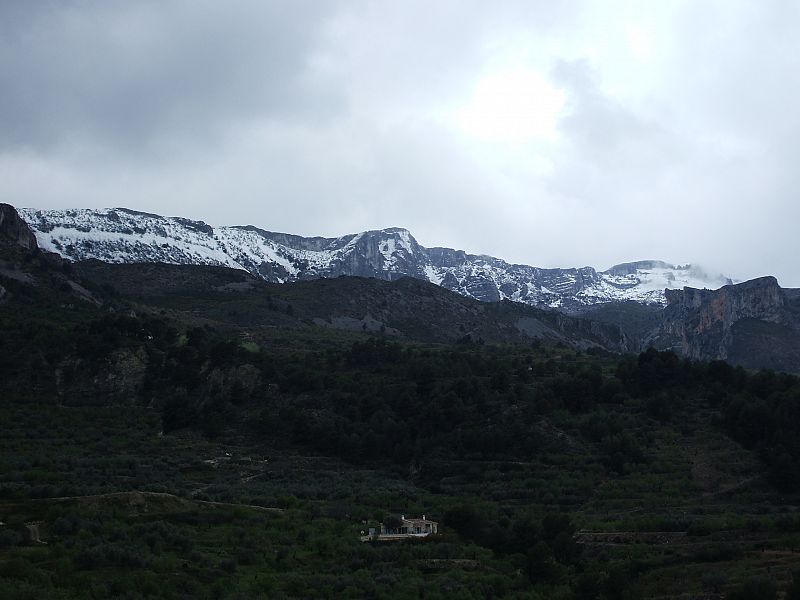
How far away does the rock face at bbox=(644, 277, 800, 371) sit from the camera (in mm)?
142750

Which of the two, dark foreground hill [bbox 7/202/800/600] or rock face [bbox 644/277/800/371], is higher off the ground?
rock face [bbox 644/277/800/371]

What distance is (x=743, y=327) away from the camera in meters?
152

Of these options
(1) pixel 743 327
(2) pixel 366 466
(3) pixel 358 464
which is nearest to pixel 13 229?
(3) pixel 358 464

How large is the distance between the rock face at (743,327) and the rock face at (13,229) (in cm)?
10031

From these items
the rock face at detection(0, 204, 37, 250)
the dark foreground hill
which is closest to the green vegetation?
the dark foreground hill

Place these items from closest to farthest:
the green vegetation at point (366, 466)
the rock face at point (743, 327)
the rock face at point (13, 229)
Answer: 1. the green vegetation at point (366, 466)
2. the rock face at point (13, 229)
3. the rock face at point (743, 327)

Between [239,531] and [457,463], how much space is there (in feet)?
76.7

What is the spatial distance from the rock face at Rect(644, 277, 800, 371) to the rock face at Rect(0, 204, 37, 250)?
100 metres

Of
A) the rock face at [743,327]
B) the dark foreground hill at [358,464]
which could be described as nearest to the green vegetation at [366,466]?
the dark foreground hill at [358,464]

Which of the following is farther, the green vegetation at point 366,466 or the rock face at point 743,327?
the rock face at point 743,327

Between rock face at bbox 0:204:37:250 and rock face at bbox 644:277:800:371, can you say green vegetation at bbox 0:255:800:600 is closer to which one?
rock face at bbox 0:204:37:250

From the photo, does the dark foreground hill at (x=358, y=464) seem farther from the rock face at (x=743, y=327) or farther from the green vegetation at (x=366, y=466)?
the rock face at (x=743, y=327)

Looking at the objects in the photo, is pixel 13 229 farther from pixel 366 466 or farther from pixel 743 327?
pixel 743 327

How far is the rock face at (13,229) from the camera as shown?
112688 millimetres
